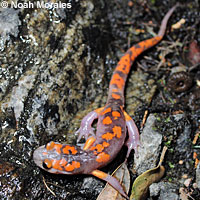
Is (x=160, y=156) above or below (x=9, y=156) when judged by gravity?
below

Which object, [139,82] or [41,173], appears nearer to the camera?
[41,173]

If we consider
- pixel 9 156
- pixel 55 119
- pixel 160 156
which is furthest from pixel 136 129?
pixel 9 156

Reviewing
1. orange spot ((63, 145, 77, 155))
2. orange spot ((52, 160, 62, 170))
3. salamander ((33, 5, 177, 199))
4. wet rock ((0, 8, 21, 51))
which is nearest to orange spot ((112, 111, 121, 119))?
salamander ((33, 5, 177, 199))

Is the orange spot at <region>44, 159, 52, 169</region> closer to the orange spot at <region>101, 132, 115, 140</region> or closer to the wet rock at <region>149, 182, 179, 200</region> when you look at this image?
the orange spot at <region>101, 132, 115, 140</region>

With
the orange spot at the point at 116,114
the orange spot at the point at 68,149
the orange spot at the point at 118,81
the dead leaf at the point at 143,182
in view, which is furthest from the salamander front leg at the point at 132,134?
the orange spot at the point at 68,149

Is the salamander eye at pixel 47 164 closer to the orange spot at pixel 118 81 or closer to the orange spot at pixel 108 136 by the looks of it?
the orange spot at pixel 108 136

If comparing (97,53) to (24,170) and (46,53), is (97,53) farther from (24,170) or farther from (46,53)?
(24,170)
